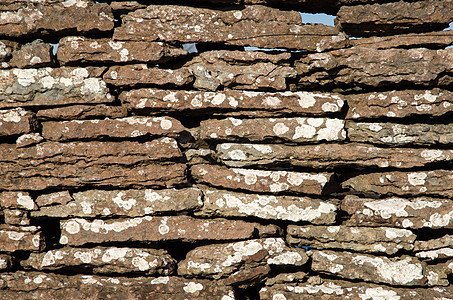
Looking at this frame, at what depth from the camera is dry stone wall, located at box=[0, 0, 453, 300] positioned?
14.5 ft

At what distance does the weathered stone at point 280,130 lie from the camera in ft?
14.8

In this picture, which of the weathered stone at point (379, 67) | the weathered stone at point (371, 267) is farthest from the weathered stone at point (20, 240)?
the weathered stone at point (379, 67)

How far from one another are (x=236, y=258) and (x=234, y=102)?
71.3 inches

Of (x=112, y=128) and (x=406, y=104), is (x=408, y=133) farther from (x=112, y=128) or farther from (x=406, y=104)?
(x=112, y=128)

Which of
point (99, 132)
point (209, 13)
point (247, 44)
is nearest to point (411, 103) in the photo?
point (247, 44)

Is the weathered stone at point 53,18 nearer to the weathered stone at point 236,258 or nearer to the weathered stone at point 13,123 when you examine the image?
the weathered stone at point 13,123

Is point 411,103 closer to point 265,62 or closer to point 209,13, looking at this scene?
point 265,62

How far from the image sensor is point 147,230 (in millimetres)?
4488

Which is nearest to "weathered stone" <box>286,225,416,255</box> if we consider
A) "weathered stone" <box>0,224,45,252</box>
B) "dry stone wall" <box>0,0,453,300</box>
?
"dry stone wall" <box>0,0,453,300</box>

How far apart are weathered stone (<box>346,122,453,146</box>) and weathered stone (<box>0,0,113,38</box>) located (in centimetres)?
337

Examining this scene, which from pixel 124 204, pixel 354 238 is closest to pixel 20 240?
pixel 124 204

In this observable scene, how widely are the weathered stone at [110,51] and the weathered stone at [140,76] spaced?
10 cm

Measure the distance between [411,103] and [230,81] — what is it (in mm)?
2111

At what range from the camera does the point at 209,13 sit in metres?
4.54
